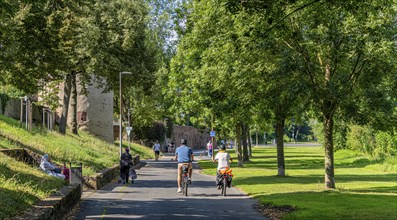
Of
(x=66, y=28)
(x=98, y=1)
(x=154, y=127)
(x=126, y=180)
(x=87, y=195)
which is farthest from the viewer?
(x=154, y=127)

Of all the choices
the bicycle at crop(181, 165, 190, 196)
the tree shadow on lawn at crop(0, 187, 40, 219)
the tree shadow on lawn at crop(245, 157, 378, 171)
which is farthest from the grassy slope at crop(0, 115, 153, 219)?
the tree shadow on lawn at crop(245, 157, 378, 171)

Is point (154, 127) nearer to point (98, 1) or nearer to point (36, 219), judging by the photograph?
point (98, 1)

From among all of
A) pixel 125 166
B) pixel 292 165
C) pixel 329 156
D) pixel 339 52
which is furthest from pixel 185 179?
pixel 292 165

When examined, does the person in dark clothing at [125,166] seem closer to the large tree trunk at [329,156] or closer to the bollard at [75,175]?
the bollard at [75,175]

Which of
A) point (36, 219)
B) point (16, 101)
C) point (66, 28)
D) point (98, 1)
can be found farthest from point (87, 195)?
point (98, 1)

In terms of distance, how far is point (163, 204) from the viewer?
15.4 metres

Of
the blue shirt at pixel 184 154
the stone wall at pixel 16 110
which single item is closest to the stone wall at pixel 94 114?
the stone wall at pixel 16 110

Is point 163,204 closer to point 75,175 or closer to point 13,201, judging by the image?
point 75,175

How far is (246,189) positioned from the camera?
21078 mm

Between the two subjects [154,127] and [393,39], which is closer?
[393,39]

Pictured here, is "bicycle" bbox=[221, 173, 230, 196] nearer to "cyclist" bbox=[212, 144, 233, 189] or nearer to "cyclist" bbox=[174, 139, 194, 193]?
"cyclist" bbox=[212, 144, 233, 189]

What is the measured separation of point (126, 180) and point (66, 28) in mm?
16077

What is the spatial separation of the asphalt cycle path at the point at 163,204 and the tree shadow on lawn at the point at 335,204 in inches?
40.5

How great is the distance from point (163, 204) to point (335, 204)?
4.81m
